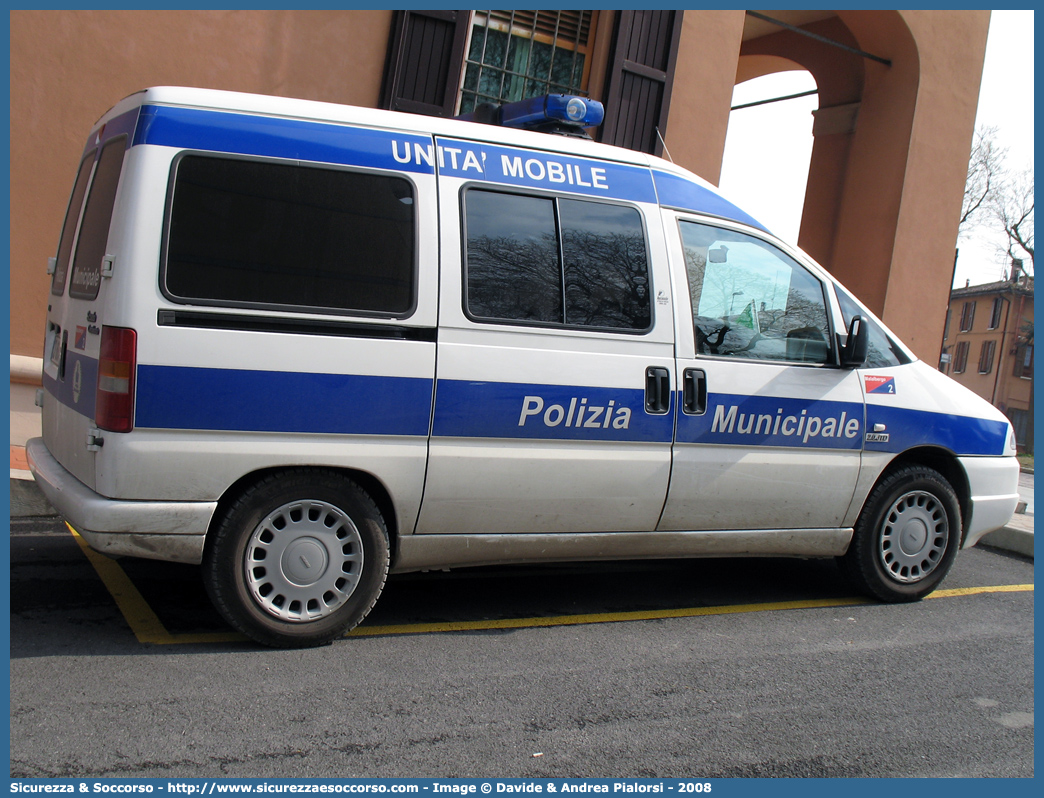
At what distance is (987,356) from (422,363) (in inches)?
2125

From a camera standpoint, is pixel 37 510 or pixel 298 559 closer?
pixel 298 559

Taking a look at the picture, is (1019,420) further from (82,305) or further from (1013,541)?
(82,305)

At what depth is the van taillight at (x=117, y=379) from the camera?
136 inches

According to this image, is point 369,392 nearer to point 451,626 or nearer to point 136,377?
point 136,377

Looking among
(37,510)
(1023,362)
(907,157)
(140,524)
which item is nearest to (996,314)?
(1023,362)

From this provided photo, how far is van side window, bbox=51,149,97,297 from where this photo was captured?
4.22 metres

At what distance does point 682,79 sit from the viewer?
9.37 metres

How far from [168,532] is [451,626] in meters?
1.42

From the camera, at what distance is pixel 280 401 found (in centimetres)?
368

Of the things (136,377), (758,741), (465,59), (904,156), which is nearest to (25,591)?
(136,377)

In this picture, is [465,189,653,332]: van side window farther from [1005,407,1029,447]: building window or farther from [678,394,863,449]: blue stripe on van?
[1005,407,1029,447]: building window

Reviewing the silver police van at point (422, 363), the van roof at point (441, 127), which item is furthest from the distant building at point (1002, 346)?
the van roof at point (441, 127)

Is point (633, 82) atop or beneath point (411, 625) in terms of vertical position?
atop

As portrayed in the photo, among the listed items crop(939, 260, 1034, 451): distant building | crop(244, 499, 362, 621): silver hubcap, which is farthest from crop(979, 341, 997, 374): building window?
crop(244, 499, 362, 621): silver hubcap
